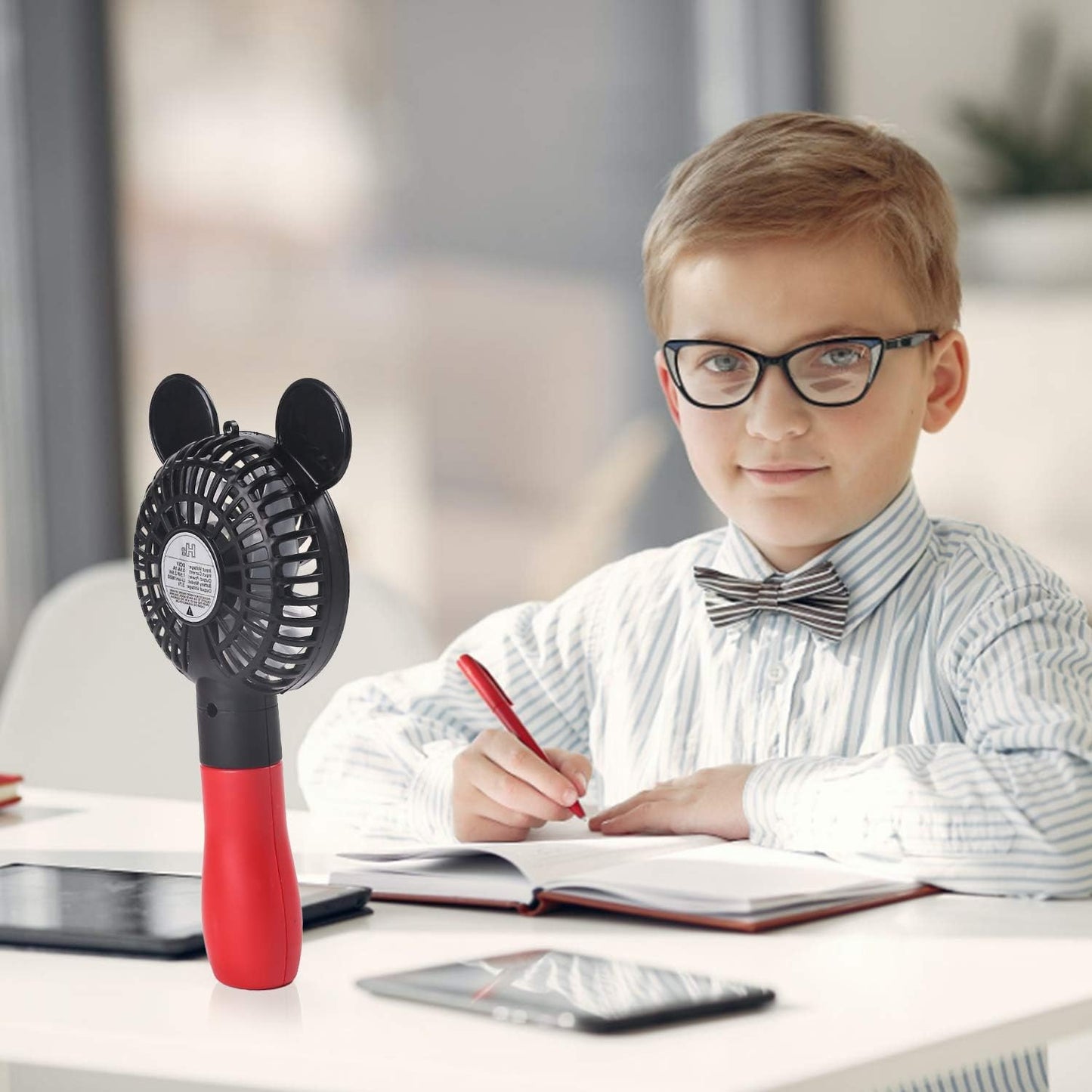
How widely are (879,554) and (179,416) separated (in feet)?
2.09

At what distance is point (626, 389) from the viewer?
10.4 ft

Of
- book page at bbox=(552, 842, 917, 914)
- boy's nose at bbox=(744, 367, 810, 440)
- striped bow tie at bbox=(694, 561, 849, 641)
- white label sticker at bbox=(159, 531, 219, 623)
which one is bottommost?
book page at bbox=(552, 842, 917, 914)

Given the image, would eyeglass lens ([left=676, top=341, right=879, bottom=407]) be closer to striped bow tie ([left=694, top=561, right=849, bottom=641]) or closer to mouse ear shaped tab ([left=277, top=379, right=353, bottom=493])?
striped bow tie ([left=694, top=561, right=849, bottom=641])

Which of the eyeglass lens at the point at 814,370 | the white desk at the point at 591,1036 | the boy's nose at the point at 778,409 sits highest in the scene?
the eyeglass lens at the point at 814,370

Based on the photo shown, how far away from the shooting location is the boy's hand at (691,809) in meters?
1.14

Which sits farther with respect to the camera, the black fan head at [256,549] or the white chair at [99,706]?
the white chair at [99,706]

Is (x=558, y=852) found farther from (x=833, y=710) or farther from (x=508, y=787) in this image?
(x=833, y=710)

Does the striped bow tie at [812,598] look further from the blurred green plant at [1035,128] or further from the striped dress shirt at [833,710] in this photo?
the blurred green plant at [1035,128]

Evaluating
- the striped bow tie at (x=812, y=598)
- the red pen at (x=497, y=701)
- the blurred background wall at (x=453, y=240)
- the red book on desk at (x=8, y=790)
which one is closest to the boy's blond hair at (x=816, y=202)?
the striped bow tie at (x=812, y=598)

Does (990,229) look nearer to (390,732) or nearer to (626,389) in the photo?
(626,389)

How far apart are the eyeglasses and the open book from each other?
0.36 meters

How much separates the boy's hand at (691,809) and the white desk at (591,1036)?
175 millimetres

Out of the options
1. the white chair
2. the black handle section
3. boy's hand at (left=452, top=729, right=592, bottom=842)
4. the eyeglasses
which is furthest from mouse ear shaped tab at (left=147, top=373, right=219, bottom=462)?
the white chair

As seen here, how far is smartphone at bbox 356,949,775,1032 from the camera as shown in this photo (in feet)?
2.37
